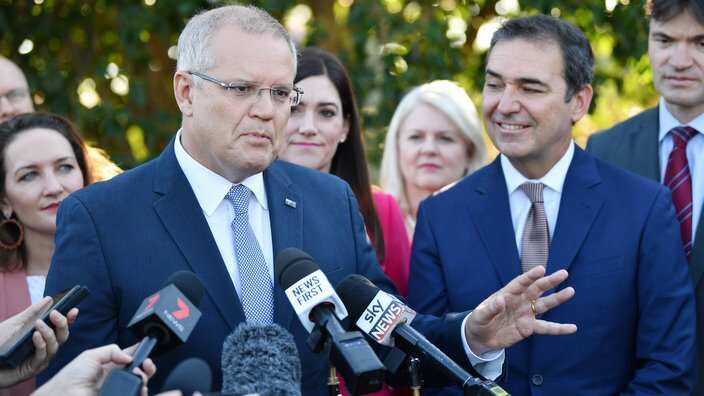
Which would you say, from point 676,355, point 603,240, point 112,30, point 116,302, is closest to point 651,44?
point 603,240

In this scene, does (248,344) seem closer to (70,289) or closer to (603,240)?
(70,289)

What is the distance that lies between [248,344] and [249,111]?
0.99 meters

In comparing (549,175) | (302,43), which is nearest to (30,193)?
(549,175)

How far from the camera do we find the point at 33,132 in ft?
16.1

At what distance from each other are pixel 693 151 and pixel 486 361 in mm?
1730

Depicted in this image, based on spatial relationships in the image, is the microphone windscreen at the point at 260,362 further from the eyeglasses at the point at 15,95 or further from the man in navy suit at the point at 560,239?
the eyeglasses at the point at 15,95

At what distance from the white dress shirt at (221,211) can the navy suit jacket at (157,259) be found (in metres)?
0.04

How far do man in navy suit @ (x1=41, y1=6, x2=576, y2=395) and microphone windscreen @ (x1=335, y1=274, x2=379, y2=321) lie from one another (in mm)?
413

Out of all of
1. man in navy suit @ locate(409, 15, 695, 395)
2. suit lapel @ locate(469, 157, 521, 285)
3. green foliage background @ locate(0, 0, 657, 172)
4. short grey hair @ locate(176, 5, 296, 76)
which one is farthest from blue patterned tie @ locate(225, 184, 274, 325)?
green foliage background @ locate(0, 0, 657, 172)

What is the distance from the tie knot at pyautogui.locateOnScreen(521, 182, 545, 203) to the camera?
4301mm

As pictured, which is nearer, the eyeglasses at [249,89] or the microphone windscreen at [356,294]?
the microphone windscreen at [356,294]

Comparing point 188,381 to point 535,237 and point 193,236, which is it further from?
point 535,237

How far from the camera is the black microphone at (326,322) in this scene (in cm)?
263

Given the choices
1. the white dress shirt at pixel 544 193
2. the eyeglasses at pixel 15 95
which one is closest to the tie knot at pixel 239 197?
the white dress shirt at pixel 544 193
